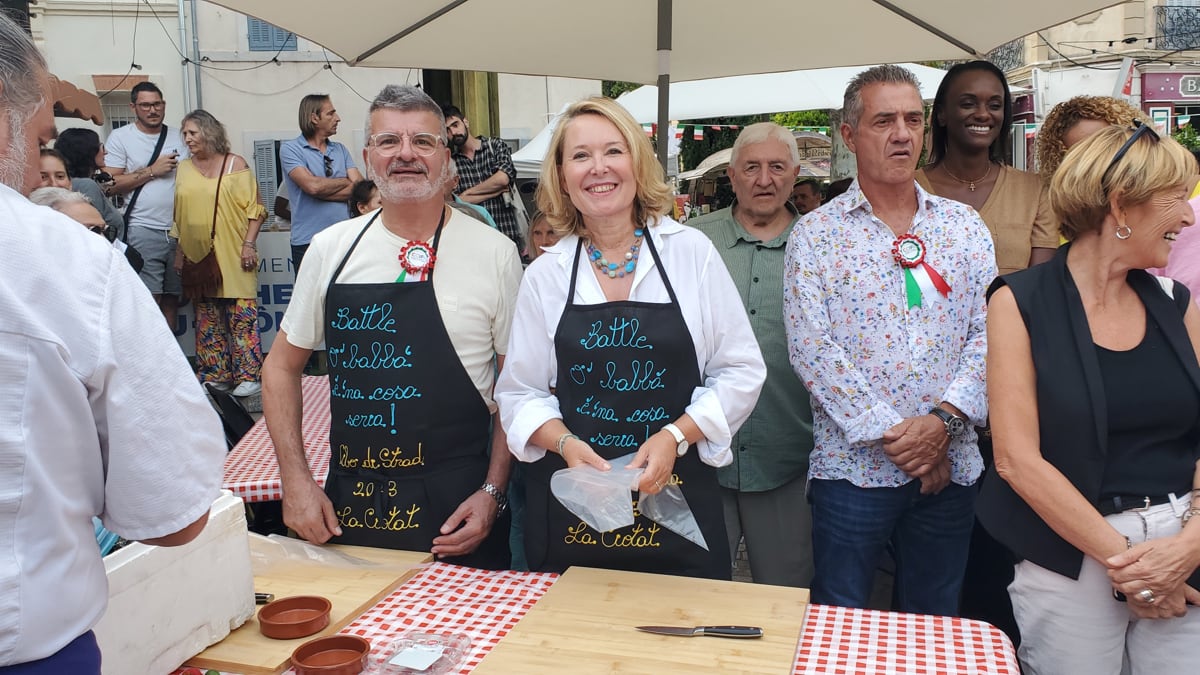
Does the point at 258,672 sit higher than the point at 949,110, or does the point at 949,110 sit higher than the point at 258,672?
the point at 949,110

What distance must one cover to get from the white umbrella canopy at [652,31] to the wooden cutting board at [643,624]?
61.1 inches

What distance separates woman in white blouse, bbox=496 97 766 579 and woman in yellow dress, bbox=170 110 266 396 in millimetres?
4995

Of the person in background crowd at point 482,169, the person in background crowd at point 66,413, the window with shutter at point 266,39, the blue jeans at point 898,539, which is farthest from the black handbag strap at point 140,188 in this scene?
the person in background crowd at point 66,413

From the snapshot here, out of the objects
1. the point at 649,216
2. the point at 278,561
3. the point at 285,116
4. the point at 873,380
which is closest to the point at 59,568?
the point at 278,561

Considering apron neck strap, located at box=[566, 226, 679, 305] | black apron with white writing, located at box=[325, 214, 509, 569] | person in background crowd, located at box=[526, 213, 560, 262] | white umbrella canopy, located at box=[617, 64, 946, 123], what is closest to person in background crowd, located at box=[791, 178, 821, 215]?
white umbrella canopy, located at box=[617, 64, 946, 123]

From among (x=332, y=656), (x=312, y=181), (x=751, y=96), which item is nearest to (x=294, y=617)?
(x=332, y=656)

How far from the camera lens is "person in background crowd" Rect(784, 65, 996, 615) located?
8.42ft

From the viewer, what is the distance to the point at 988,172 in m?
3.19

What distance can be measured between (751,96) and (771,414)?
4.86m

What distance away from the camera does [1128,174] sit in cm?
204

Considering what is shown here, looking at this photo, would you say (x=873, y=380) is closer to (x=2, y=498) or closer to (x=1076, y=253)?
(x=1076, y=253)

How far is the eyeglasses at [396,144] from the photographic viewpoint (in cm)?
245

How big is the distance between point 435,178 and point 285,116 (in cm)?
993

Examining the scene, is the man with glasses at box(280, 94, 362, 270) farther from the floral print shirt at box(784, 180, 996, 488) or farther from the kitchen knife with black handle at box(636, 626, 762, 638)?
the kitchen knife with black handle at box(636, 626, 762, 638)
